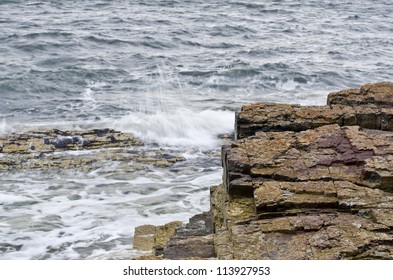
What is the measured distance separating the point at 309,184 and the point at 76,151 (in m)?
7.96

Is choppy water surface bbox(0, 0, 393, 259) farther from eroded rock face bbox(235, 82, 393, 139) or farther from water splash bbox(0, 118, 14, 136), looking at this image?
eroded rock face bbox(235, 82, 393, 139)

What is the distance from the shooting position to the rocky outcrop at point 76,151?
1191 centimetres

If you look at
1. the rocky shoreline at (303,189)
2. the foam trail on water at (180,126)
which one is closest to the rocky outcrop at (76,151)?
the foam trail on water at (180,126)

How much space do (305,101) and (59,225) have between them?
10359mm

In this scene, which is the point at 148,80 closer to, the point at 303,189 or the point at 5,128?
the point at 5,128

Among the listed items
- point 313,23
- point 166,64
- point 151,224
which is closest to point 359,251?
point 151,224

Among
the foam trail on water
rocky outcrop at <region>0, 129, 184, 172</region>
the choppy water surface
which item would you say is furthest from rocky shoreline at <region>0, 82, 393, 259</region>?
the foam trail on water

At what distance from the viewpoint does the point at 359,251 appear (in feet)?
15.4

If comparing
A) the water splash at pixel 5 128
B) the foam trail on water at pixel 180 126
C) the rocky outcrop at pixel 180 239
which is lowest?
the foam trail on water at pixel 180 126

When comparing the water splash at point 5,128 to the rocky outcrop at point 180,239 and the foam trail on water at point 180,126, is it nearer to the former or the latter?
the foam trail on water at point 180,126

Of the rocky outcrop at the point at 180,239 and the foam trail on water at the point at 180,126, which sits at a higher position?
the rocky outcrop at the point at 180,239

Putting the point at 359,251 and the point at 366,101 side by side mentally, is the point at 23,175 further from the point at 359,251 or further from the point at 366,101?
the point at 359,251

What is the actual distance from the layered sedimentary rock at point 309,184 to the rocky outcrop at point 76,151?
17.0 ft

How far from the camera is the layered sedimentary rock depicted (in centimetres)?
486
